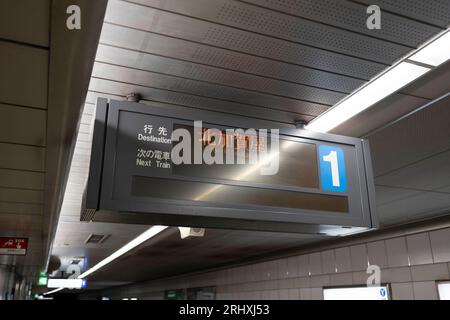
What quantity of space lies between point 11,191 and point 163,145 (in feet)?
8.52

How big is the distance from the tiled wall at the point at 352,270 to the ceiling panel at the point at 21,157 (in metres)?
5.03

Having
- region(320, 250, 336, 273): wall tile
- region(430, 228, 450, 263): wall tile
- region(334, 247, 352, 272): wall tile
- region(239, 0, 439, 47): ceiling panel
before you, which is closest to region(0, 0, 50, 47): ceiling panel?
region(239, 0, 439, 47): ceiling panel

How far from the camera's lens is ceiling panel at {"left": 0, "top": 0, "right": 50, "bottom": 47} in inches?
56.4

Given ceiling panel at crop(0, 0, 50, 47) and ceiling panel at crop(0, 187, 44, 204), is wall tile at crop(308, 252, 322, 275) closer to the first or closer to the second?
ceiling panel at crop(0, 187, 44, 204)

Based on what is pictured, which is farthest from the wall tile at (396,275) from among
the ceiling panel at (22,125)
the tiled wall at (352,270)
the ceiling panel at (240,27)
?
the ceiling panel at (22,125)

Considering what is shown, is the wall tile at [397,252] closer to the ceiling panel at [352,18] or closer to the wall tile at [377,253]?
the wall tile at [377,253]

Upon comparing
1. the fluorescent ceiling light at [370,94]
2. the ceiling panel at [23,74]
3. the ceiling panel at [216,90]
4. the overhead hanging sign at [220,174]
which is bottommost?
the overhead hanging sign at [220,174]

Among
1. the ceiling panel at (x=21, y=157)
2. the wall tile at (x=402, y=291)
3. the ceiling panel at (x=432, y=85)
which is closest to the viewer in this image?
the ceiling panel at (x=432, y=85)

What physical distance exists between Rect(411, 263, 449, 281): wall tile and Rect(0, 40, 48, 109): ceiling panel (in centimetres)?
524

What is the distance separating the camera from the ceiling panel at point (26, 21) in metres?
1.43

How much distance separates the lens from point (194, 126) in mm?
2215

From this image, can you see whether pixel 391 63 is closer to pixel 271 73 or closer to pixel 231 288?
pixel 271 73

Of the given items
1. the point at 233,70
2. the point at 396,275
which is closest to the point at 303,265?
the point at 396,275
